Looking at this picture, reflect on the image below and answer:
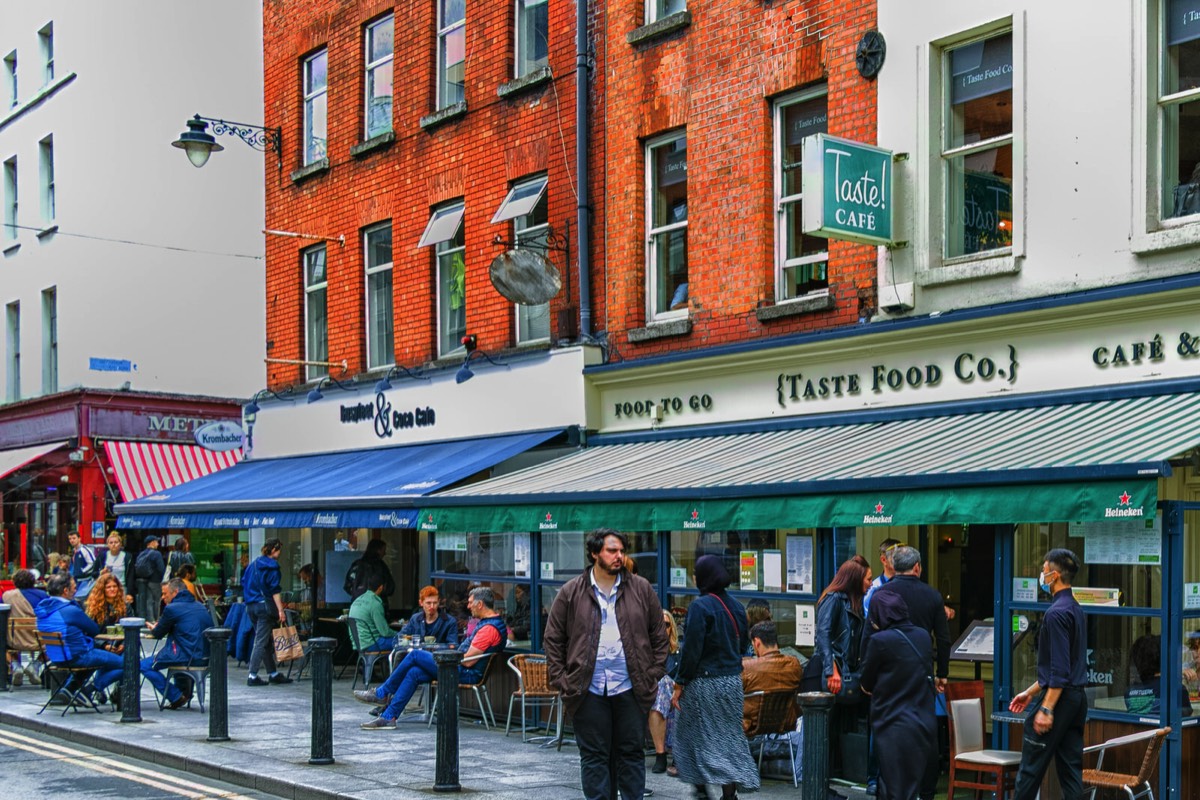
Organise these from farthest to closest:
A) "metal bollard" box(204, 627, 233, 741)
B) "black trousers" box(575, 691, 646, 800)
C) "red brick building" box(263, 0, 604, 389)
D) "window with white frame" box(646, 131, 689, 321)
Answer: "red brick building" box(263, 0, 604, 389), "window with white frame" box(646, 131, 689, 321), "metal bollard" box(204, 627, 233, 741), "black trousers" box(575, 691, 646, 800)

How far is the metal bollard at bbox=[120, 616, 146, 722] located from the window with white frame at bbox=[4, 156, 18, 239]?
20.6m

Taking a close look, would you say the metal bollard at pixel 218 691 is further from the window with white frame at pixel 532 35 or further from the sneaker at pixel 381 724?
the window with white frame at pixel 532 35

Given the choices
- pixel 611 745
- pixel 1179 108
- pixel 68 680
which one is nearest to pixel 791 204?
pixel 1179 108

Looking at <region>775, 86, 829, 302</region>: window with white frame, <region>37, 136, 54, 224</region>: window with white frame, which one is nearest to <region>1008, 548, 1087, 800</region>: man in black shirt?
<region>775, 86, 829, 302</region>: window with white frame

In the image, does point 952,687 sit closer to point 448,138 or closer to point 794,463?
point 794,463

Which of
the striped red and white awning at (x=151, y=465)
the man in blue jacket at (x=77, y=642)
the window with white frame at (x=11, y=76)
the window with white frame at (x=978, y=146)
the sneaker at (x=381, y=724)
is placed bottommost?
the sneaker at (x=381, y=724)

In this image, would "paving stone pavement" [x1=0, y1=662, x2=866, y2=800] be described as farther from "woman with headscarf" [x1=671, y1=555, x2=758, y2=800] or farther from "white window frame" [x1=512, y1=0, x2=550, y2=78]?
"white window frame" [x1=512, y1=0, x2=550, y2=78]

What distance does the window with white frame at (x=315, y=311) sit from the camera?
20.9 metres

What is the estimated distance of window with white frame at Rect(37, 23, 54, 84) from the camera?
100 ft

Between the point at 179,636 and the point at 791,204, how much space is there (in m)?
7.16

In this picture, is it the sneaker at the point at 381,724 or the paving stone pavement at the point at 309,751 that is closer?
the paving stone pavement at the point at 309,751

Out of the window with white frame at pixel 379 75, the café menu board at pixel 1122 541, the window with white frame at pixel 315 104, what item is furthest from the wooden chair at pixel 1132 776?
the window with white frame at pixel 315 104

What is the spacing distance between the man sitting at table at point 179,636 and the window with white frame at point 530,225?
480cm

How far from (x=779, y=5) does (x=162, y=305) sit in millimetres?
18114
